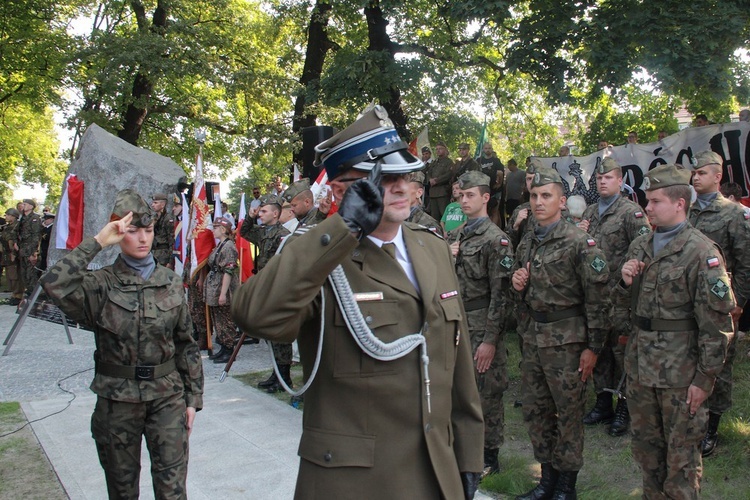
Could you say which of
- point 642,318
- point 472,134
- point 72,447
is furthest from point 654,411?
point 472,134

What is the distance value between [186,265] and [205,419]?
175 inches

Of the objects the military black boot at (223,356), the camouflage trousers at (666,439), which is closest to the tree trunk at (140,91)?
the military black boot at (223,356)

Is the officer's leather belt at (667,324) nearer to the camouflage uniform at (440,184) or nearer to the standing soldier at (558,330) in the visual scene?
the standing soldier at (558,330)

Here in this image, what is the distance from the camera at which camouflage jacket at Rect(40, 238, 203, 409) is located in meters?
3.35

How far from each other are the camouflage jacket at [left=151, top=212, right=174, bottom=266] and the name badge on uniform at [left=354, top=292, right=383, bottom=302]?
33.5 ft

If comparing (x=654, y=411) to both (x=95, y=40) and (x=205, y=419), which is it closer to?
(x=205, y=419)

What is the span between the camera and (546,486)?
4.48 meters

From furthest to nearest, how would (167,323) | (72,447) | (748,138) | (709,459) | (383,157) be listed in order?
(748,138) → (72,447) → (709,459) → (167,323) → (383,157)

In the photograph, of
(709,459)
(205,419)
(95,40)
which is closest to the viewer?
(709,459)

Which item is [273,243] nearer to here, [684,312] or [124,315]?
[124,315]

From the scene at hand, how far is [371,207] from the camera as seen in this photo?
182 cm

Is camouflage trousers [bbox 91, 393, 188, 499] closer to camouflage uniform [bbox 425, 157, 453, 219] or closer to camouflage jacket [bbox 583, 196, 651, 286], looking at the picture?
camouflage jacket [bbox 583, 196, 651, 286]

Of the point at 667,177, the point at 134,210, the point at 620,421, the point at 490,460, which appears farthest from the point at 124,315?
the point at 620,421

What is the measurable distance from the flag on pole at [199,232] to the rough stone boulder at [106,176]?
2962 mm
